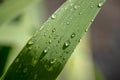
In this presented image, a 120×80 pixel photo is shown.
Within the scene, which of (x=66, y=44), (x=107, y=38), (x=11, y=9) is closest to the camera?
(x=66, y=44)

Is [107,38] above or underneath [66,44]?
underneath

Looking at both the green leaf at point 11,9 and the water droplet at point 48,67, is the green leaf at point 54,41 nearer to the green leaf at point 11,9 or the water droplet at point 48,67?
the water droplet at point 48,67

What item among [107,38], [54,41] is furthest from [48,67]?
[107,38]

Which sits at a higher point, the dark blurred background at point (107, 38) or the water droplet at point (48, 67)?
the water droplet at point (48, 67)

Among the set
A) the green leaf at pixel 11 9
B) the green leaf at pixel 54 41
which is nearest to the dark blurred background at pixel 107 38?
the green leaf at pixel 11 9

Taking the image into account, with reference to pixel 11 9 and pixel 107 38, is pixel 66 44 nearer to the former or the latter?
pixel 11 9

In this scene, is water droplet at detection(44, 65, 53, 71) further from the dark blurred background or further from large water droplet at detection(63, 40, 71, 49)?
the dark blurred background
